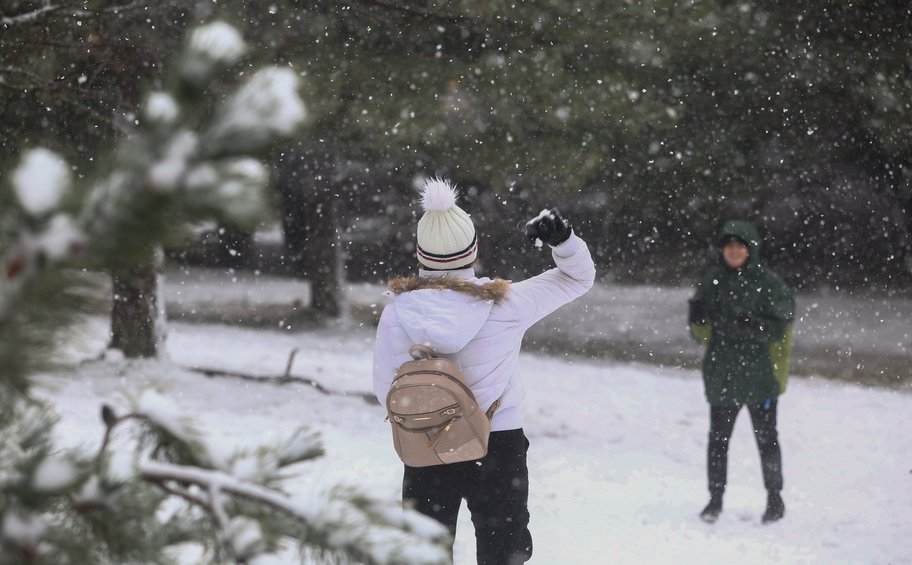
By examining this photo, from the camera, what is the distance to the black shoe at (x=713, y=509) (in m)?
5.81

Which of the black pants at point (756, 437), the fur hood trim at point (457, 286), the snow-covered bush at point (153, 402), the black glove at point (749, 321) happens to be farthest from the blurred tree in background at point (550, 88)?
the black pants at point (756, 437)

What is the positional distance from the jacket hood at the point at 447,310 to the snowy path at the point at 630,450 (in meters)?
0.51

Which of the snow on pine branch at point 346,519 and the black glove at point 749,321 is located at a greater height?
the snow on pine branch at point 346,519

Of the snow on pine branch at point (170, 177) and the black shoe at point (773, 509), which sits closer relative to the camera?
the snow on pine branch at point (170, 177)

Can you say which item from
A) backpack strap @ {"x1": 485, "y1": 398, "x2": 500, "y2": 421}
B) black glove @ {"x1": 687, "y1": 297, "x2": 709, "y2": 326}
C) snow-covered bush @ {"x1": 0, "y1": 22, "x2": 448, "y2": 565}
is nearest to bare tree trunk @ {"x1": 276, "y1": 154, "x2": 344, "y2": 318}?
black glove @ {"x1": 687, "y1": 297, "x2": 709, "y2": 326}

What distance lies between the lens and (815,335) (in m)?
15.6

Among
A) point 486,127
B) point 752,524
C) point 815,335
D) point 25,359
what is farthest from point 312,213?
point 25,359

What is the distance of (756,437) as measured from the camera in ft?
18.3

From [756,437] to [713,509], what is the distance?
0.58m

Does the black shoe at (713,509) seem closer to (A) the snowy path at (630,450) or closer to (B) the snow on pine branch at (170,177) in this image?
(A) the snowy path at (630,450)

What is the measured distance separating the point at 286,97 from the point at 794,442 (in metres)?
8.70

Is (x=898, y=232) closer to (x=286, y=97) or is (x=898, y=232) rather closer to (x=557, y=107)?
(x=557, y=107)

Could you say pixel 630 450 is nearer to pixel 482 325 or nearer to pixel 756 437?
pixel 756 437

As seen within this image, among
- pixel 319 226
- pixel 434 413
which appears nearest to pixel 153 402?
pixel 434 413
